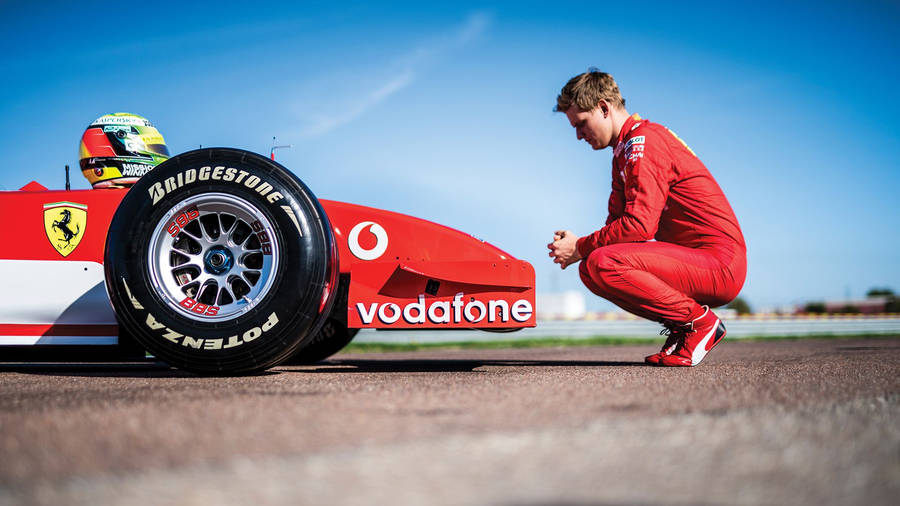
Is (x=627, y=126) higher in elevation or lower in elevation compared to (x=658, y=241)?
higher

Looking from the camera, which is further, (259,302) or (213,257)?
(213,257)

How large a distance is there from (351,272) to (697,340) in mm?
1761

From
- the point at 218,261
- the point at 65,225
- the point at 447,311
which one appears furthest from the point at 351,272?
the point at 65,225

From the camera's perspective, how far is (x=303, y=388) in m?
2.47

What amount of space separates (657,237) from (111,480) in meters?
3.30

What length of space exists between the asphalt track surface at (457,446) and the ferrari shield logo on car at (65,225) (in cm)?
140

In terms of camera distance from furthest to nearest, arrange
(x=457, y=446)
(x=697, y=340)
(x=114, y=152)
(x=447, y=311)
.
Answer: (x=114, y=152)
(x=697, y=340)
(x=447, y=311)
(x=457, y=446)

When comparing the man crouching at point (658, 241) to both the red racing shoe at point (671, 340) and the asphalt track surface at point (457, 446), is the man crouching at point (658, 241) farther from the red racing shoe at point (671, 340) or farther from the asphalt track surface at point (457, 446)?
the asphalt track surface at point (457, 446)

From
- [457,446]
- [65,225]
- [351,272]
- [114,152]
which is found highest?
[114,152]

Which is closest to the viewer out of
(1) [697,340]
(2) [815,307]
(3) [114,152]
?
(1) [697,340]

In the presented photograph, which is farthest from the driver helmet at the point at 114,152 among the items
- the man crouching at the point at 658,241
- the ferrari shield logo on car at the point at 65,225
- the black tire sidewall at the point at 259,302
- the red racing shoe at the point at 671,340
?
the red racing shoe at the point at 671,340

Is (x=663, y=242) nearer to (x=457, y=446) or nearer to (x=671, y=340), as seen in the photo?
(x=671, y=340)

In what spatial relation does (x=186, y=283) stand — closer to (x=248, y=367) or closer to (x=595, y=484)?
(x=248, y=367)

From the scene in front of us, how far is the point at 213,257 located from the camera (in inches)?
124
